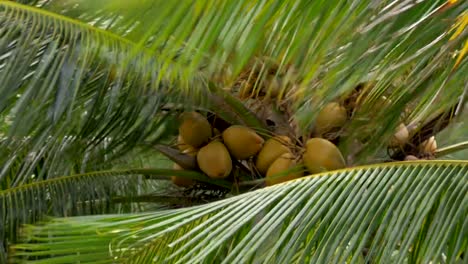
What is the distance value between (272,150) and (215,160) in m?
0.23

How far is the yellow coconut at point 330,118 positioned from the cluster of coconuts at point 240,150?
0.23 ft

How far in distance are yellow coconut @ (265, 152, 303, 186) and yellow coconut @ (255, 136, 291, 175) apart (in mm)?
34

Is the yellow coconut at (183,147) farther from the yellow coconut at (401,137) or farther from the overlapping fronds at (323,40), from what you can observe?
the overlapping fronds at (323,40)

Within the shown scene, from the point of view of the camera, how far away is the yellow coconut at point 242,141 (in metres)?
3.94

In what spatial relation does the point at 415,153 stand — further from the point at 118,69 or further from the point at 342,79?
the point at 342,79

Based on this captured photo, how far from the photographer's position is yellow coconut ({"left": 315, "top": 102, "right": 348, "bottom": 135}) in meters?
3.67

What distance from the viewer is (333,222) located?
242 cm

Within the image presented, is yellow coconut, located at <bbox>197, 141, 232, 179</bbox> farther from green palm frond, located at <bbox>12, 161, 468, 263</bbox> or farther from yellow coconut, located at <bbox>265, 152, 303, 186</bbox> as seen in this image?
green palm frond, located at <bbox>12, 161, 468, 263</bbox>

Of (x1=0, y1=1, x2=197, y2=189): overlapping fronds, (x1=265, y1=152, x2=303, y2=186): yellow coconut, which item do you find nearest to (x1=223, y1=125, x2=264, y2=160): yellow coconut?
(x1=265, y1=152, x2=303, y2=186): yellow coconut

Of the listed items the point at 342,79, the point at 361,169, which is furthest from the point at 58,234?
the point at 342,79

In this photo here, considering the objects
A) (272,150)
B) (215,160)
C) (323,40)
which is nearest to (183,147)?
(215,160)

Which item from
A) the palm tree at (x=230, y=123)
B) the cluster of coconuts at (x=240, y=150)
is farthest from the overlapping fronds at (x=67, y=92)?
the cluster of coconuts at (x=240, y=150)

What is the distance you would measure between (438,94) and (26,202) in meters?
2.10

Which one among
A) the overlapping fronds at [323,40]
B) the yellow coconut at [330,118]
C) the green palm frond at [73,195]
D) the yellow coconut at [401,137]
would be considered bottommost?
the green palm frond at [73,195]
